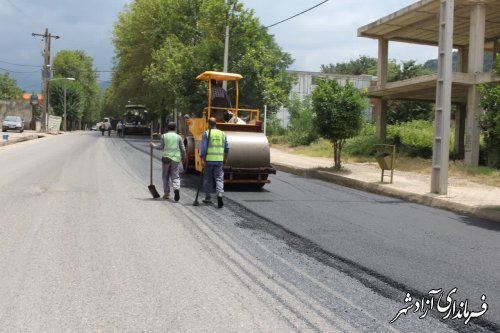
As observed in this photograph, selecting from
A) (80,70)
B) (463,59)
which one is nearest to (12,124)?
(463,59)

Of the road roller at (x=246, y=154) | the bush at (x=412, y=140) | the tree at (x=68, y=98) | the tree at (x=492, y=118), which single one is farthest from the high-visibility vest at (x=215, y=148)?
the tree at (x=68, y=98)

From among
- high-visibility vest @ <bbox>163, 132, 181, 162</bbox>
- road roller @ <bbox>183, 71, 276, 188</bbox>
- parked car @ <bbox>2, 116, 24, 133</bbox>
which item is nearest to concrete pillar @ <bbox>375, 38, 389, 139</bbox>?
road roller @ <bbox>183, 71, 276, 188</bbox>

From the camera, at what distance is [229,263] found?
20.6ft

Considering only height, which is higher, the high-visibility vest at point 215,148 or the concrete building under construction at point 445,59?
the concrete building under construction at point 445,59

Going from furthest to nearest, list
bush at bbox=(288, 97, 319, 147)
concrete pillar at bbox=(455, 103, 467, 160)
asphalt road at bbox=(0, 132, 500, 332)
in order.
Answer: bush at bbox=(288, 97, 319, 147) → concrete pillar at bbox=(455, 103, 467, 160) → asphalt road at bbox=(0, 132, 500, 332)

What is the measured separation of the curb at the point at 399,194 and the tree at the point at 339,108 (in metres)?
1.50

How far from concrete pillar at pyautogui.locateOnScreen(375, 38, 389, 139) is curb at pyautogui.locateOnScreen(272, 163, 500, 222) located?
7148 mm

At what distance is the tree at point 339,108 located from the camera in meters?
17.8

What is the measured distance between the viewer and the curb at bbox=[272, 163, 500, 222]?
36.5 feet

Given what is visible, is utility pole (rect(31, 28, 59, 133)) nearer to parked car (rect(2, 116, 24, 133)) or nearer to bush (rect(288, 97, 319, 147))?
parked car (rect(2, 116, 24, 133))

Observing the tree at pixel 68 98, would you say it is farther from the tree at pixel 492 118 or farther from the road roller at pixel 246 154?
the tree at pixel 492 118

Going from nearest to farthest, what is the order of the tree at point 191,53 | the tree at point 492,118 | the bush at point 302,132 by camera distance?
the tree at point 492,118
the tree at point 191,53
the bush at point 302,132

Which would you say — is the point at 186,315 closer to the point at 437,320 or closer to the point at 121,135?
the point at 437,320

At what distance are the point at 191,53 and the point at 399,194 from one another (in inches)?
897
